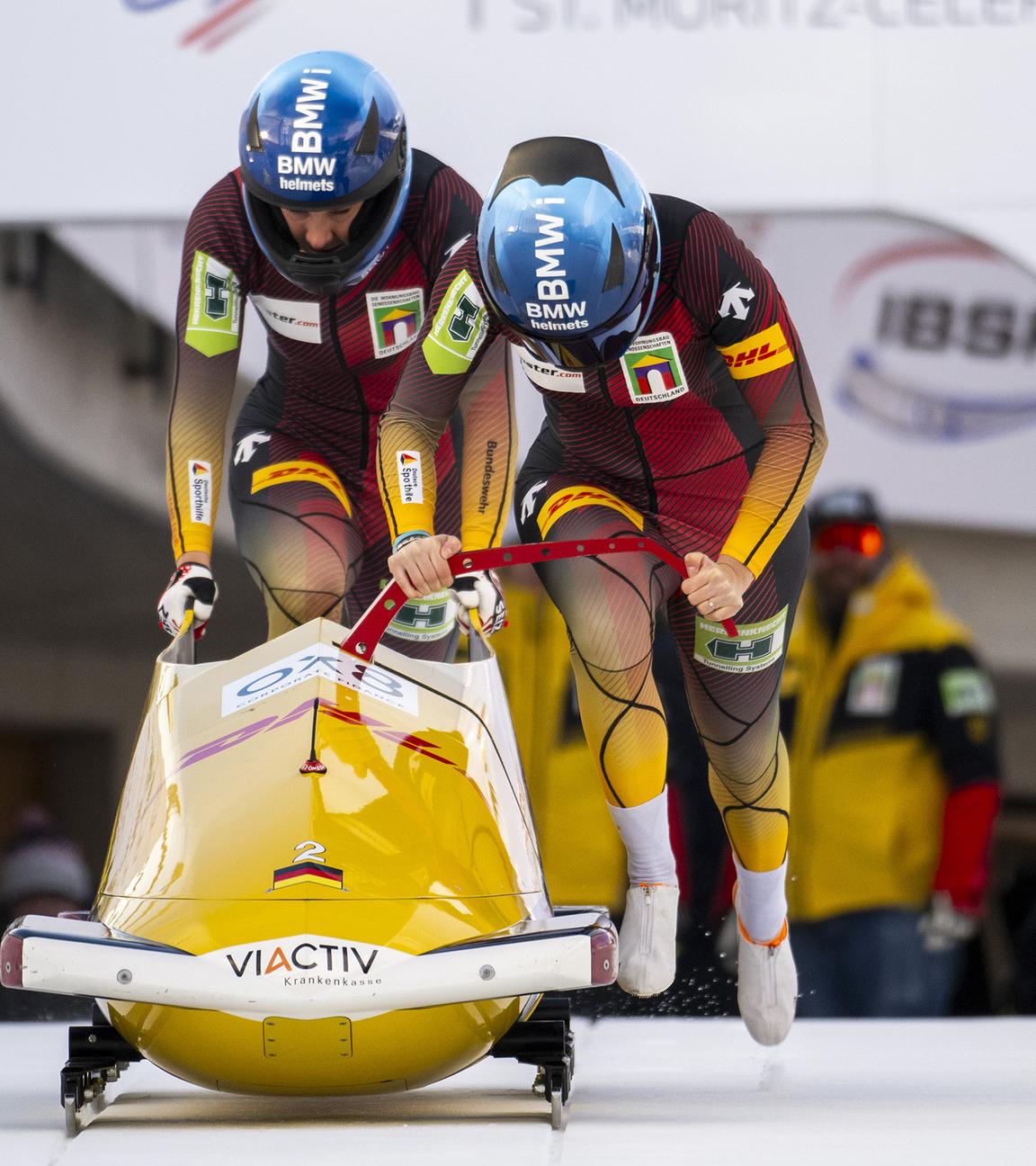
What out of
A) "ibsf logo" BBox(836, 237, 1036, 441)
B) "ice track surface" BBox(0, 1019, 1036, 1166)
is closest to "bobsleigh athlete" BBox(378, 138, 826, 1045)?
"ice track surface" BBox(0, 1019, 1036, 1166)

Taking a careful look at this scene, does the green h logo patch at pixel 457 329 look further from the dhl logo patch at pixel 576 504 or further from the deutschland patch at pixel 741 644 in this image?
the deutschland patch at pixel 741 644

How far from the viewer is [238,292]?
373cm

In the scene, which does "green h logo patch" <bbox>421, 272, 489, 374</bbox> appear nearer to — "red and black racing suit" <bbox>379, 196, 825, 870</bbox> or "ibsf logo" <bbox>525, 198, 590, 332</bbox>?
"red and black racing suit" <bbox>379, 196, 825, 870</bbox>

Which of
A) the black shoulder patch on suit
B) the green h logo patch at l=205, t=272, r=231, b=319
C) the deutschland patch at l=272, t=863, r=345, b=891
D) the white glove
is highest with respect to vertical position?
the black shoulder patch on suit

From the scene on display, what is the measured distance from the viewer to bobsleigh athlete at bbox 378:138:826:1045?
2.97 meters

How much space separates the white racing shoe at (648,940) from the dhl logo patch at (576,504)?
2.04 ft

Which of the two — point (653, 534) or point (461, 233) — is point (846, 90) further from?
point (653, 534)

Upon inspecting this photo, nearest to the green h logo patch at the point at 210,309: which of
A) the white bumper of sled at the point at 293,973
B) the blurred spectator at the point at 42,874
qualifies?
the white bumper of sled at the point at 293,973

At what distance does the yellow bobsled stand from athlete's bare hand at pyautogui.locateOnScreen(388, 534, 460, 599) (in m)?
0.04

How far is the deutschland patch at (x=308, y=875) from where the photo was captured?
2660mm

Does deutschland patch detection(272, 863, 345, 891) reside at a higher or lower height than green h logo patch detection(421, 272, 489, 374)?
lower

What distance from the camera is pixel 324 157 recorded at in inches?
134

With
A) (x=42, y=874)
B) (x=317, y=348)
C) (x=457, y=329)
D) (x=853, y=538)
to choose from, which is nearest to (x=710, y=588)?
(x=457, y=329)

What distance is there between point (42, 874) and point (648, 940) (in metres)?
2.57
